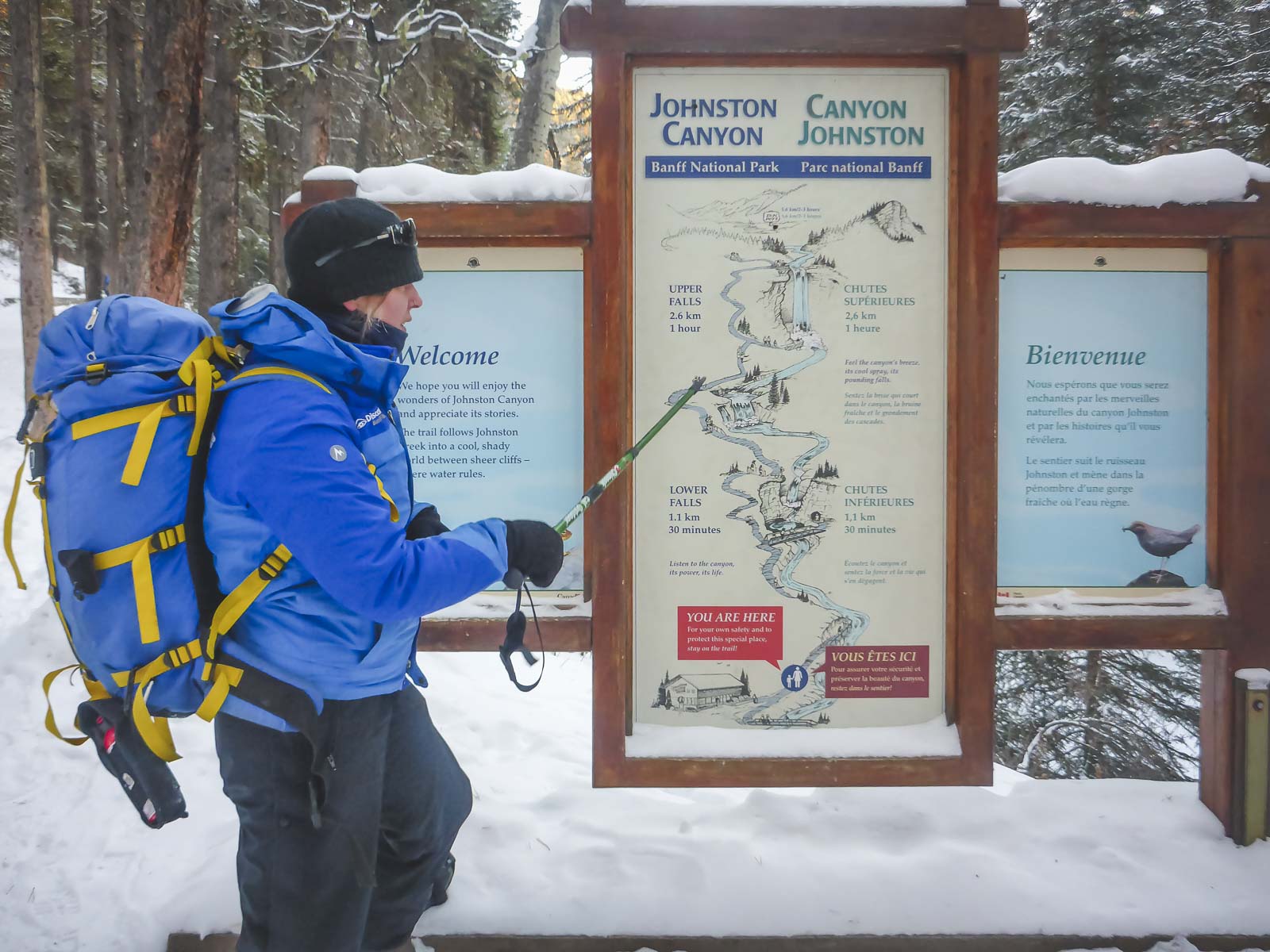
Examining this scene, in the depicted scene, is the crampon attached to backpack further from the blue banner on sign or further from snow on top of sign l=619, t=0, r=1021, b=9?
snow on top of sign l=619, t=0, r=1021, b=9

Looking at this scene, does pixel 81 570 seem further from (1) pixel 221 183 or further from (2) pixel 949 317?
(1) pixel 221 183

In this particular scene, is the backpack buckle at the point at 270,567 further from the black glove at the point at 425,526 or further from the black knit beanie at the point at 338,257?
the black knit beanie at the point at 338,257

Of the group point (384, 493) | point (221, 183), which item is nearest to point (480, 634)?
point (384, 493)

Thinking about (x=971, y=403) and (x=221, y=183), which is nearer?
(x=971, y=403)

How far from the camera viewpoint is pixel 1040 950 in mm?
2885

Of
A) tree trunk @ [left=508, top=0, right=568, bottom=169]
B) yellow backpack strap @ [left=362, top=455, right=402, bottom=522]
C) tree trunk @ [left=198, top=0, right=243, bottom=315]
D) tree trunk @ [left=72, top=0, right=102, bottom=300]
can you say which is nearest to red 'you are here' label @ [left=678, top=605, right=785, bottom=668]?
yellow backpack strap @ [left=362, top=455, right=402, bottom=522]

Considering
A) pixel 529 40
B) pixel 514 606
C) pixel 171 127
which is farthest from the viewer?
pixel 529 40

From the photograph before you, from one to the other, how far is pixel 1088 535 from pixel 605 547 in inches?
73.5

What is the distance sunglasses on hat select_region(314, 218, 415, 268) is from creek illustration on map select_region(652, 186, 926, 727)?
3.84 feet

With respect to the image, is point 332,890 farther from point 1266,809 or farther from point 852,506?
point 1266,809

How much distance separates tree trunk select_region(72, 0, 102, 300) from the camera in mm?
13422

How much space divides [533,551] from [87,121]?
55.2 ft

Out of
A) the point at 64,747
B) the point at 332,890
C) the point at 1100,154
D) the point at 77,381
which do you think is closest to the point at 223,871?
the point at 332,890

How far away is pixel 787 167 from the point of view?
3.14 meters
